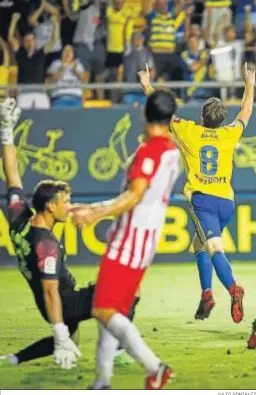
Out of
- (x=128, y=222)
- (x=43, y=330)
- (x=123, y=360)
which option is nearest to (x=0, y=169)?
(x=43, y=330)

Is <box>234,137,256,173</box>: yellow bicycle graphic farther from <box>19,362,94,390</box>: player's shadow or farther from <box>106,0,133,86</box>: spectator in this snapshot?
<box>19,362,94,390</box>: player's shadow

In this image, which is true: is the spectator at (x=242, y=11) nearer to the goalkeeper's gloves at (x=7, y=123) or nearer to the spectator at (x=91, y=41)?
the spectator at (x=91, y=41)

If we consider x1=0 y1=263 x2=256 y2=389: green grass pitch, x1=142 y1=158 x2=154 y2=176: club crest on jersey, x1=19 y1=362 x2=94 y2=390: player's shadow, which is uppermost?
x1=142 y1=158 x2=154 y2=176: club crest on jersey

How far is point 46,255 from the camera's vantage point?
8.67 meters

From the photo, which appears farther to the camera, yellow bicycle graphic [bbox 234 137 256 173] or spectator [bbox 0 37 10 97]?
spectator [bbox 0 37 10 97]

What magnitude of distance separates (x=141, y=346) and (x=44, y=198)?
157 cm

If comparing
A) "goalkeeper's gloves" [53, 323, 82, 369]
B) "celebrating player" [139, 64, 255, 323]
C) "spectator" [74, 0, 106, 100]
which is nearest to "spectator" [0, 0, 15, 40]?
"spectator" [74, 0, 106, 100]

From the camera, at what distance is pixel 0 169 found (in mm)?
15406

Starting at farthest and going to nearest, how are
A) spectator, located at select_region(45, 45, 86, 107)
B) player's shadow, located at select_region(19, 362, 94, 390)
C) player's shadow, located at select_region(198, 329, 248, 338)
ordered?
spectator, located at select_region(45, 45, 86, 107) → player's shadow, located at select_region(198, 329, 248, 338) → player's shadow, located at select_region(19, 362, 94, 390)

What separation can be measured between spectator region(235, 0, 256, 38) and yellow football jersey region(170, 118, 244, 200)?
7016 millimetres

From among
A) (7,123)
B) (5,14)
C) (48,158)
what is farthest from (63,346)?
(5,14)

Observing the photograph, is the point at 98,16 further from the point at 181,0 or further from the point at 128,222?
the point at 128,222

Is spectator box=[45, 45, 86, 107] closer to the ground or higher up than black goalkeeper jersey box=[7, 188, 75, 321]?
higher up

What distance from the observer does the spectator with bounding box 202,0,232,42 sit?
17781 mm
